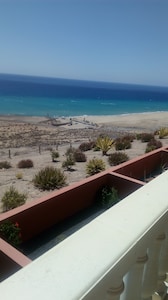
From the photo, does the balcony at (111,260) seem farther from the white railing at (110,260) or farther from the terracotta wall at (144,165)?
the terracotta wall at (144,165)

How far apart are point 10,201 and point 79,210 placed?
1602mm

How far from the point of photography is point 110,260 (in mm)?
983

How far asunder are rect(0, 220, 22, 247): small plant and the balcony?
9.84ft

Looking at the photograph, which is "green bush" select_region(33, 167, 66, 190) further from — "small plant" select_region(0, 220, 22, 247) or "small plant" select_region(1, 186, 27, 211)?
"small plant" select_region(0, 220, 22, 247)

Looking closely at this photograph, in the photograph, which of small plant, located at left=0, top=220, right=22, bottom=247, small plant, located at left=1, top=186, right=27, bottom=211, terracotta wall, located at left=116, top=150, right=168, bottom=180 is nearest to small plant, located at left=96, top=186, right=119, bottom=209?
terracotta wall, located at left=116, top=150, right=168, bottom=180

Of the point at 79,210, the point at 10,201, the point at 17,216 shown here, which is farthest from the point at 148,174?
the point at 17,216

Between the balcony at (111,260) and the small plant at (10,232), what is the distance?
2998mm

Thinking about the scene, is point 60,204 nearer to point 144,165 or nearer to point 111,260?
point 144,165

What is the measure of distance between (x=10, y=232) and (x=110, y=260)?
3643 millimetres

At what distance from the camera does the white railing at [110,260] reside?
0.82 m

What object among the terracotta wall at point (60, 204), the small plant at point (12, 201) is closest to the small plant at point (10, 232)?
the terracotta wall at point (60, 204)

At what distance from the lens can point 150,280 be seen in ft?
4.95

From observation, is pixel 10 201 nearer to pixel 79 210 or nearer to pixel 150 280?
pixel 79 210

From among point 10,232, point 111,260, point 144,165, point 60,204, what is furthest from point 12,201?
point 111,260
